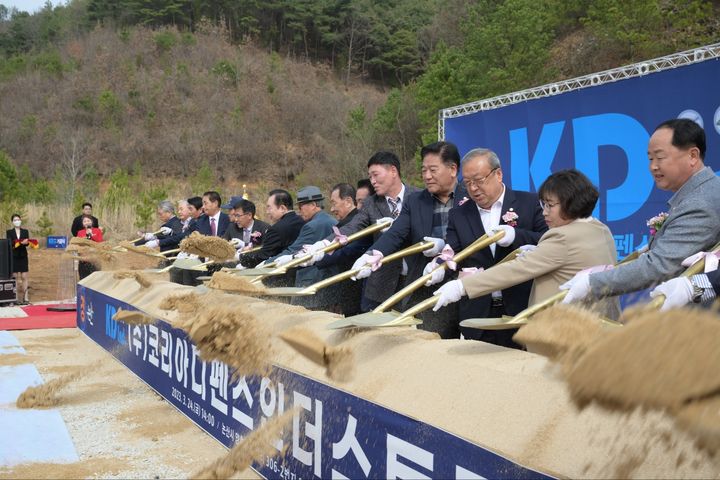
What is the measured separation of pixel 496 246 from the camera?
3.21m

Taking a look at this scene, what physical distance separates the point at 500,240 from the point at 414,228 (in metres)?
0.77

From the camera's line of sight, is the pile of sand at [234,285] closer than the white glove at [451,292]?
No

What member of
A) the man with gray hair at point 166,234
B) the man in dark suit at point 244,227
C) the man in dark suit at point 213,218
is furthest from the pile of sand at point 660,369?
the man with gray hair at point 166,234

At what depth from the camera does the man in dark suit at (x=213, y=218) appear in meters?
7.67

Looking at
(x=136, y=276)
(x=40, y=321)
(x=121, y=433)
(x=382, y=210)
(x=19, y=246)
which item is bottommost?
(x=40, y=321)

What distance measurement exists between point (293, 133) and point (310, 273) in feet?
101

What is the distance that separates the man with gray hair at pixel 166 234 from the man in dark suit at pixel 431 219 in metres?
5.24

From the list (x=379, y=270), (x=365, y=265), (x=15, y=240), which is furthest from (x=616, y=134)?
(x=15, y=240)

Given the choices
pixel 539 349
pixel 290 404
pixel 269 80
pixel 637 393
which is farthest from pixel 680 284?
pixel 269 80

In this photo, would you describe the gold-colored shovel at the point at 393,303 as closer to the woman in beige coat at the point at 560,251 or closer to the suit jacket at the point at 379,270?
the woman in beige coat at the point at 560,251

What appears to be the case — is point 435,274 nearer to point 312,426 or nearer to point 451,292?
point 451,292

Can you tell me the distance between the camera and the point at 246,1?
158ft

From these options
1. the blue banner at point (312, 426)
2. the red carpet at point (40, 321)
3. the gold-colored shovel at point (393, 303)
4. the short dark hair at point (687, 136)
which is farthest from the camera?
the red carpet at point (40, 321)

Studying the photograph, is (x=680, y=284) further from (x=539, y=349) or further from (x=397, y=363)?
(x=397, y=363)
